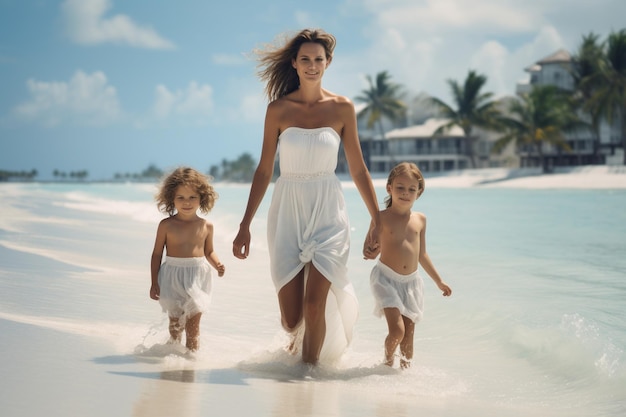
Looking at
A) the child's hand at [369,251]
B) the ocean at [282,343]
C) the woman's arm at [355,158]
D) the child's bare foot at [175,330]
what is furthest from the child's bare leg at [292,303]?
the child's bare foot at [175,330]

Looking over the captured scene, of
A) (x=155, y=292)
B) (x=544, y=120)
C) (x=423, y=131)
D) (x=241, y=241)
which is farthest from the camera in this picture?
(x=423, y=131)

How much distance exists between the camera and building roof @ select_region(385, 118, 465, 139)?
229ft

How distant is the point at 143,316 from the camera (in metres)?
6.52

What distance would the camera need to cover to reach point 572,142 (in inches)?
2462

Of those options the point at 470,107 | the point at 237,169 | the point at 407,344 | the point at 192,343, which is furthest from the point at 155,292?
the point at 237,169

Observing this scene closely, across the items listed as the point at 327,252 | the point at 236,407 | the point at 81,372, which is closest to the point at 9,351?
the point at 81,372

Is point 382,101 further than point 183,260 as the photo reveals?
Yes

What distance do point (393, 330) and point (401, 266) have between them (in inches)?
16.3

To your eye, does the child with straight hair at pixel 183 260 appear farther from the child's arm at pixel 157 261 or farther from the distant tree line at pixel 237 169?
the distant tree line at pixel 237 169

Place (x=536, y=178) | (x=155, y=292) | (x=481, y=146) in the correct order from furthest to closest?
(x=481, y=146) → (x=536, y=178) → (x=155, y=292)

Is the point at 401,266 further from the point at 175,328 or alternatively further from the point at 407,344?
the point at 175,328

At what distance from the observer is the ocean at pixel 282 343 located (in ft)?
12.6

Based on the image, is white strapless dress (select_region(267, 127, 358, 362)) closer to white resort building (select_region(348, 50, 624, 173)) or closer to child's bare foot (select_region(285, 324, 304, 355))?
child's bare foot (select_region(285, 324, 304, 355))

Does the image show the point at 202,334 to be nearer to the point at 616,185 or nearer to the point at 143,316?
the point at 143,316
